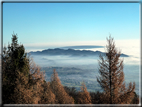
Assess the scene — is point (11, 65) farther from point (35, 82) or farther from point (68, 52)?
point (68, 52)

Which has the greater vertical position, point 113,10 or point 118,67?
point 113,10

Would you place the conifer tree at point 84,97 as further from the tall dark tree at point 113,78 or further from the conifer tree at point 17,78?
the conifer tree at point 17,78

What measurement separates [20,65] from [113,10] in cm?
370

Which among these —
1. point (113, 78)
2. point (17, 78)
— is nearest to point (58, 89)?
point (17, 78)

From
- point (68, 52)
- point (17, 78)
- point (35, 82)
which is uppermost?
point (68, 52)

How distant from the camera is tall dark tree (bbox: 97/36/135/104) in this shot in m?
4.48

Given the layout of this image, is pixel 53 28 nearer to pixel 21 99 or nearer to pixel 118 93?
pixel 21 99

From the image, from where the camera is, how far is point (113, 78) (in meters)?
4.62

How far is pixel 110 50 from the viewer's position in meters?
4.68

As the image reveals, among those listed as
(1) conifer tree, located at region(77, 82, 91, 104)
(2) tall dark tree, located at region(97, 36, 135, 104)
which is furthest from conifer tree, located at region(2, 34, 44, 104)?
(2) tall dark tree, located at region(97, 36, 135, 104)

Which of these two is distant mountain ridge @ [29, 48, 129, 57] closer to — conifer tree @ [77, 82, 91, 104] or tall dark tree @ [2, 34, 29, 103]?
tall dark tree @ [2, 34, 29, 103]

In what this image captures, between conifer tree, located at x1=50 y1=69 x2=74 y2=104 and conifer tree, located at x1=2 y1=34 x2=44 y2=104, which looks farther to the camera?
conifer tree, located at x1=50 y1=69 x2=74 y2=104

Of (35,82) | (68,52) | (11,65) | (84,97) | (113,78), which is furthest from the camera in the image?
(68,52)

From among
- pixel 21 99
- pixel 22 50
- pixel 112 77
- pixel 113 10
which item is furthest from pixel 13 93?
pixel 113 10
